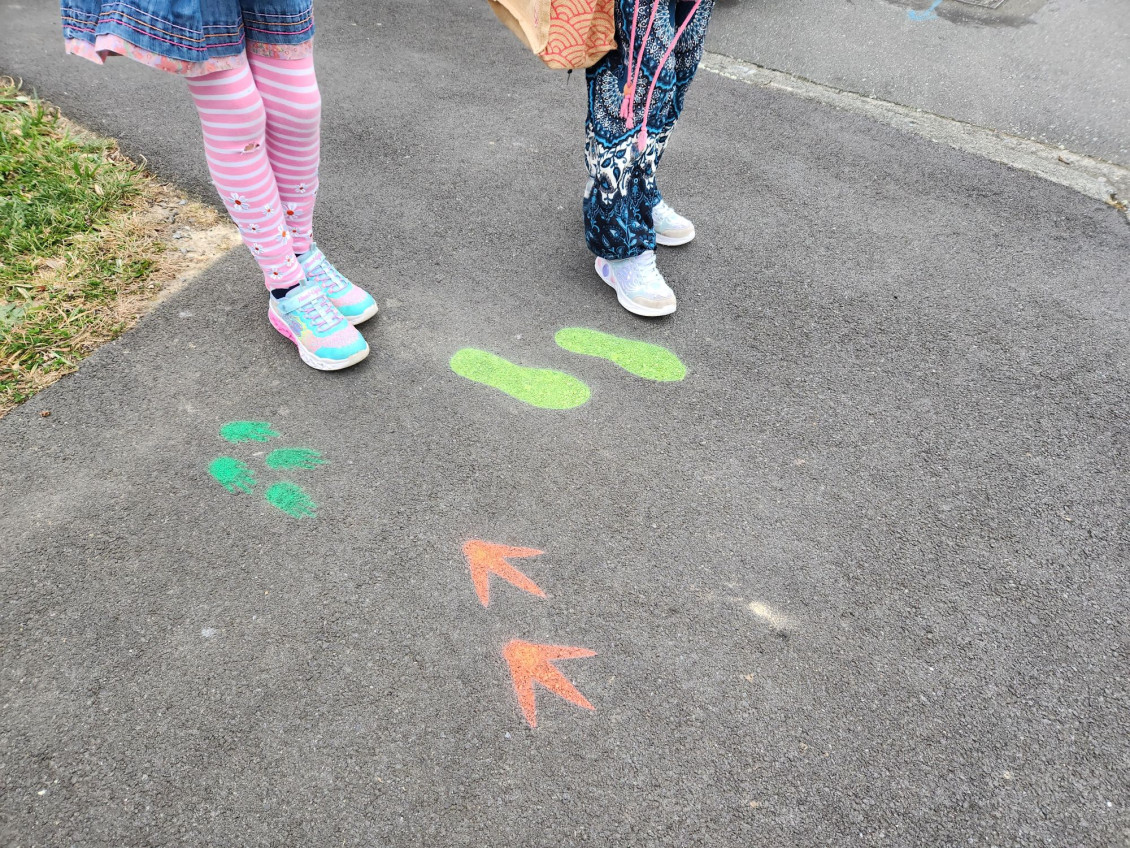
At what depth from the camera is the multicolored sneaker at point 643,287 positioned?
93.5 inches

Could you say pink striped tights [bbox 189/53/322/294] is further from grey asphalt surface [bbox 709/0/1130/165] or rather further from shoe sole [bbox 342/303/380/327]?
grey asphalt surface [bbox 709/0/1130/165]

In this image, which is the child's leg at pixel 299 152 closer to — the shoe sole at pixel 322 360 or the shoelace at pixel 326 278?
the shoelace at pixel 326 278

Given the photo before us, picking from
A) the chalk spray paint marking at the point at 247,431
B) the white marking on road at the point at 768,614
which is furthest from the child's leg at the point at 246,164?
the white marking on road at the point at 768,614

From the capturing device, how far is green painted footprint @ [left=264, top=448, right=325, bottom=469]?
1.90 metres

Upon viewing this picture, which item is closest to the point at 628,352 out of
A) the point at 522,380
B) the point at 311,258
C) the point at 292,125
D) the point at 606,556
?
the point at 522,380

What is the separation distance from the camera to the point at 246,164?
1837 mm

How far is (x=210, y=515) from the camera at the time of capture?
5.84 feet

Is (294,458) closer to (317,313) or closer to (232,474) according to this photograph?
(232,474)

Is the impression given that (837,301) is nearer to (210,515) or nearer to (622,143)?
(622,143)

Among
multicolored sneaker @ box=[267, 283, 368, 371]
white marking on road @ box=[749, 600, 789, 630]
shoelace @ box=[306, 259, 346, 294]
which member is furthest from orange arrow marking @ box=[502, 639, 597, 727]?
shoelace @ box=[306, 259, 346, 294]

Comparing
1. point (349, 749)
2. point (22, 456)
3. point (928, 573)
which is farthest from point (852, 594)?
point (22, 456)

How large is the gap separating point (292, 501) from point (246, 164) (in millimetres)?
838

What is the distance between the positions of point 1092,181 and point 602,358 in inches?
96.1

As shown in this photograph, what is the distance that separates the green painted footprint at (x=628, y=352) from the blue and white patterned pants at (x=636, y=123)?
0.28 meters
